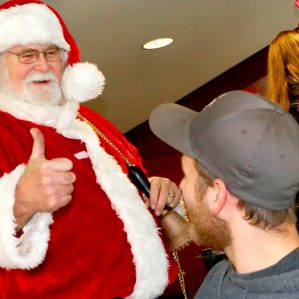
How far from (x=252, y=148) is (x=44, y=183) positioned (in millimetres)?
453

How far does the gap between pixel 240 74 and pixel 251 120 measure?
9.16 feet

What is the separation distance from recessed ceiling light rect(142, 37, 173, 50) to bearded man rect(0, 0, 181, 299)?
1200 mm

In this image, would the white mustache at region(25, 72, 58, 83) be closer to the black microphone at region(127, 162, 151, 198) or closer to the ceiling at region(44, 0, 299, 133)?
the black microphone at region(127, 162, 151, 198)

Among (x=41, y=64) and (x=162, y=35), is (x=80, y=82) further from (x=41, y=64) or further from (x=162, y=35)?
(x=162, y=35)

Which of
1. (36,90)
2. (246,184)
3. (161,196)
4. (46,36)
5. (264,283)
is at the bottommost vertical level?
(161,196)

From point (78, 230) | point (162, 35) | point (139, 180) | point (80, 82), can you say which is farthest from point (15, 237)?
point (162, 35)

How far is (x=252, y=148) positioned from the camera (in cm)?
108

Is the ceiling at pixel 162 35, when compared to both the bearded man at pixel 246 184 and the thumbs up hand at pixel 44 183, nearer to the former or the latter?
the thumbs up hand at pixel 44 183

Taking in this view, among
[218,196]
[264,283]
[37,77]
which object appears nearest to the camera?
[264,283]

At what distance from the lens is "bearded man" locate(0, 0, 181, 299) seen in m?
1.30

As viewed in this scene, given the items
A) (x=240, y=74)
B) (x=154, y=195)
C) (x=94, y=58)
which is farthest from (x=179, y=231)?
(x=240, y=74)

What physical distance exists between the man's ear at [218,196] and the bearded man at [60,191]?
321mm

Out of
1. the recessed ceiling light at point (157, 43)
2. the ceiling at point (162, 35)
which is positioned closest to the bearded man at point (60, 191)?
the ceiling at point (162, 35)

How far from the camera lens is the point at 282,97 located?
1890 mm
